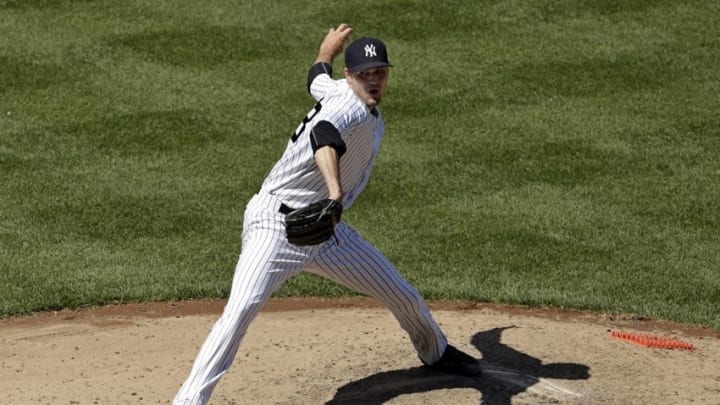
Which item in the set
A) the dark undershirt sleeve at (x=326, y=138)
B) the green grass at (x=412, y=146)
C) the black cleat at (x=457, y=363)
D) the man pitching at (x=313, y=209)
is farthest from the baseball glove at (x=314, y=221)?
the green grass at (x=412, y=146)

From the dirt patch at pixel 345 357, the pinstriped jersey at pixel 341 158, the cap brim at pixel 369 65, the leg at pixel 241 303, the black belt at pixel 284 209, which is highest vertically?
the cap brim at pixel 369 65

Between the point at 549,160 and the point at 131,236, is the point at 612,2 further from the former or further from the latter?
the point at 131,236

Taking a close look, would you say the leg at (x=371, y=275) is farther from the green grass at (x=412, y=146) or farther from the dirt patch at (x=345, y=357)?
the green grass at (x=412, y=146)

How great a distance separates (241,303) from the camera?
18.7 ft

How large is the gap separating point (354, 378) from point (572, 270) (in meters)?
2.40

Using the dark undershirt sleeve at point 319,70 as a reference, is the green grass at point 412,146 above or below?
below

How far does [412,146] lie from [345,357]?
3561 millimetres

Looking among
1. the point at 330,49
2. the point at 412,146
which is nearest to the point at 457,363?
the point at 330,49

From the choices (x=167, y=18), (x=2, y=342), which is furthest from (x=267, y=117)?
(x=2, y=342)

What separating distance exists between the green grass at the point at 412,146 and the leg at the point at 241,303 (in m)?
2.34

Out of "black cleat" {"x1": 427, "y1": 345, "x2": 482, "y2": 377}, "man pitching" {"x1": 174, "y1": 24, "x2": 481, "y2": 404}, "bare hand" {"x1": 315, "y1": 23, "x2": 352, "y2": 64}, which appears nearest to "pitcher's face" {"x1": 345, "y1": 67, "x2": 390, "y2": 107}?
"man pitching" {"x1": 174, "y1": 24, "x2": 481, "y2": 404}

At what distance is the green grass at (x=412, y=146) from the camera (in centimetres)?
842

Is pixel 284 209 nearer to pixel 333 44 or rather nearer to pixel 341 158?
pixel 341 158

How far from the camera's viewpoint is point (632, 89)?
11141 mm
